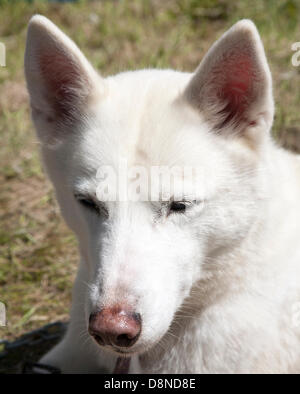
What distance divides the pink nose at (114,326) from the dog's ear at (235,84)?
0.97 meters

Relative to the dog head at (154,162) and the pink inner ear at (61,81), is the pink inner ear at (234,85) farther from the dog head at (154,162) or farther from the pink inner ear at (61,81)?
the pink inner ear at (61,81)

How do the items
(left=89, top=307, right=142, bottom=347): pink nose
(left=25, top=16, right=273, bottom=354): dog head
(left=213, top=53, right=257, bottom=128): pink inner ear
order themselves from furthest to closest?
(left=213, top=53, right=257, bottom=128): pink inner ear
(left=25, top=16, right=273, bottom=354): dog head
(left=89, top=307, right=142, bottom=347): pink nose

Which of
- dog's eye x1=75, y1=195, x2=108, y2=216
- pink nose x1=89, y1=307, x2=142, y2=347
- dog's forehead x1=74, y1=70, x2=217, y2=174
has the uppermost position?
dog's forehead x1=74, y1=70, x2=217, y2=174

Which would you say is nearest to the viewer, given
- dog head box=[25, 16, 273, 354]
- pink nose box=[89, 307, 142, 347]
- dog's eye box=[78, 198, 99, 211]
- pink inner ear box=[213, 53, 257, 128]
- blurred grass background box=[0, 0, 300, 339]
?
pink nose box=[89, 307, 142, 347]

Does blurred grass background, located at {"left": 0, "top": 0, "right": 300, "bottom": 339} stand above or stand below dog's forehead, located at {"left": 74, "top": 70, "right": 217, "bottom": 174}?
above

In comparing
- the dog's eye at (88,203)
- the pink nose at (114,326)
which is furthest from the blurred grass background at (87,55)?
the pink nose at (114,326)

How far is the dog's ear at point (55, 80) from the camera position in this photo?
8.46 feet

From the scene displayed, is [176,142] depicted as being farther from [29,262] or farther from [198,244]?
[29,262]

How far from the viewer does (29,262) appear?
14.7 ft

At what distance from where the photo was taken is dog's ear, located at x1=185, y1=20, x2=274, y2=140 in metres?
2.40

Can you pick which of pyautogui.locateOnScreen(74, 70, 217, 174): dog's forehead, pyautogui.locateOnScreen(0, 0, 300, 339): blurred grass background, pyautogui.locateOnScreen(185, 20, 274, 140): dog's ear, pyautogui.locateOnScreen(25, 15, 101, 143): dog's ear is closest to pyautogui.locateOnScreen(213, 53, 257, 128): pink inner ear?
pyautogui.locateOnScreen(185, 20, 274, 140): dog's ear

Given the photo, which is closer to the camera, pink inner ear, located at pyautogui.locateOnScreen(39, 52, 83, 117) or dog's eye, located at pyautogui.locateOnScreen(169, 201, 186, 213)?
dog's eye, located at pyautogui.locateOnScreen(169, 201, 186, 213)

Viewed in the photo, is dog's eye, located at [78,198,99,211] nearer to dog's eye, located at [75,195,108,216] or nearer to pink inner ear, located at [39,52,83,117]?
dog's eye, located at [75,195,108,216]

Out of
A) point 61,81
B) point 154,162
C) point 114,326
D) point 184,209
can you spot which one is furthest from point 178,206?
point 61,81
